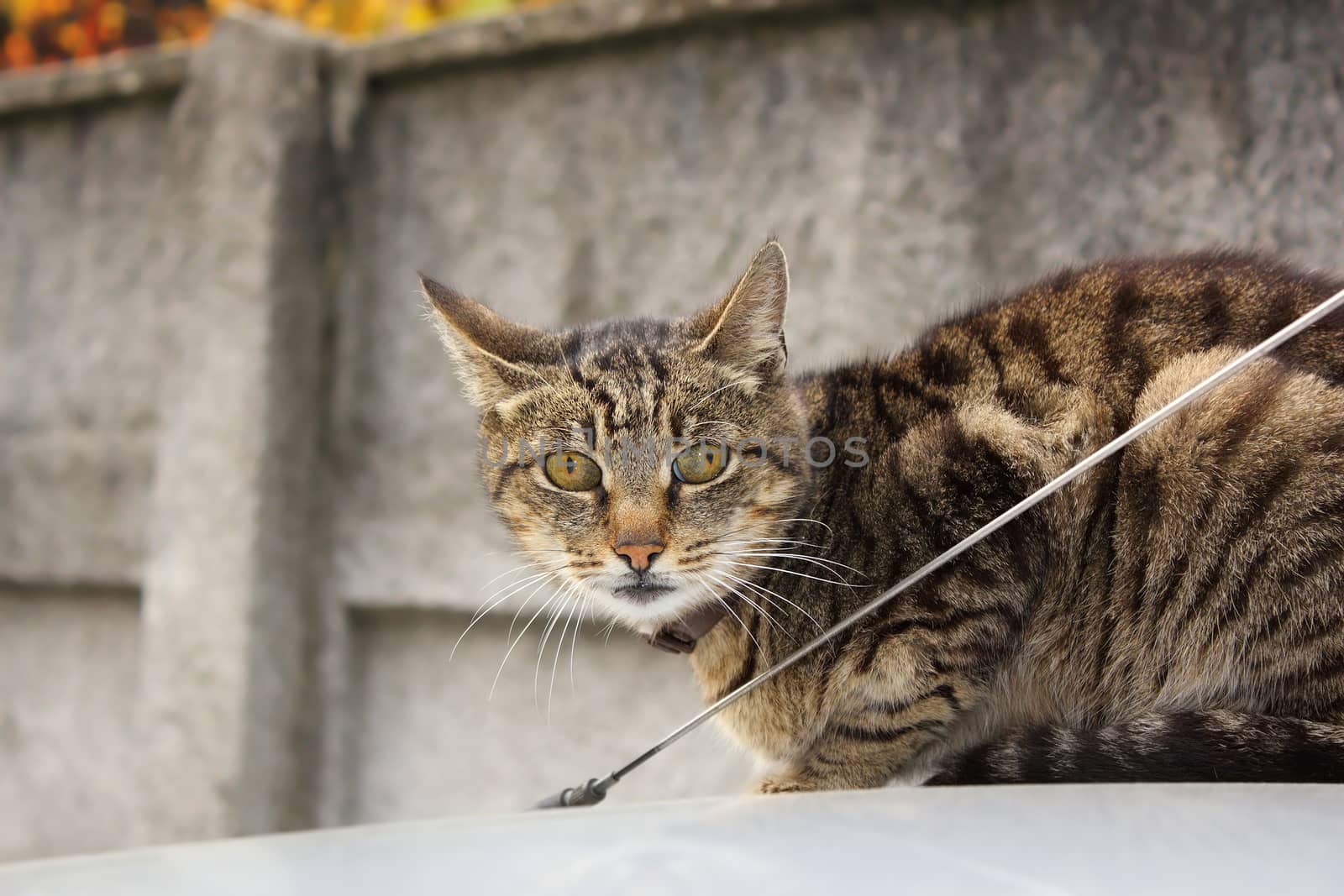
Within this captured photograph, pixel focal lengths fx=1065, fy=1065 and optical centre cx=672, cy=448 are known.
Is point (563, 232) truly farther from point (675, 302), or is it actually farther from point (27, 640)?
point (27, 640)

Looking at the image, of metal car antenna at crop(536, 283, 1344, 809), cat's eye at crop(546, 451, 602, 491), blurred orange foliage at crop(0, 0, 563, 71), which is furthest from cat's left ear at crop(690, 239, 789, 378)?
blurred orange foliage at crop(0, 0, 563, 71)

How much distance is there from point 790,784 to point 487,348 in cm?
92

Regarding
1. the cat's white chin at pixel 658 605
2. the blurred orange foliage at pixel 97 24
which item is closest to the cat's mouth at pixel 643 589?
the cat's white chin at pixel 658 605

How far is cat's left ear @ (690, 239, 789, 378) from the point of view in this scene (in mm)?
1818

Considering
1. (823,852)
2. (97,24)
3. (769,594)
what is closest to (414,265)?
(769,594)

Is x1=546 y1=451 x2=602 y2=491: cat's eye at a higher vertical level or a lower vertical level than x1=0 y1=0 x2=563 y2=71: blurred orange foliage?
lower

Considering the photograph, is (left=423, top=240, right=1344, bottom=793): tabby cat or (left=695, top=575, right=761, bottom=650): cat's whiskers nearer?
(left=423, top=240, right=1344, bottom=793): tabby cat

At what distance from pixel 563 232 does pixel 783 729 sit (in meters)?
1.99

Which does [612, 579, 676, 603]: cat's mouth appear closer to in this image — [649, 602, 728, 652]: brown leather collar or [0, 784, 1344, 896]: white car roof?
[649, 602, 728, 652]: brown leather collar

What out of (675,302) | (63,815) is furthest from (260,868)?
(63,815)

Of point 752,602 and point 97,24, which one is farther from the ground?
point 97,24

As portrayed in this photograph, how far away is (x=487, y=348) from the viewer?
193 cm

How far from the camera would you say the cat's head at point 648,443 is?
1.80 m

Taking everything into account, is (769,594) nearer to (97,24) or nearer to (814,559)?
(814,559)
